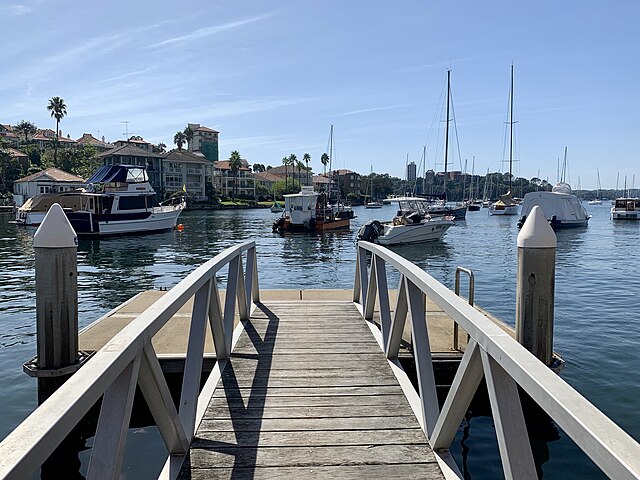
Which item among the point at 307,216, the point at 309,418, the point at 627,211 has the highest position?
the point at 627,211

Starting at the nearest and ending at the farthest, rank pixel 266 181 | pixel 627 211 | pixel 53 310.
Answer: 1. pixel 53 310
2. pixel 627 211
3. pixel 266 181

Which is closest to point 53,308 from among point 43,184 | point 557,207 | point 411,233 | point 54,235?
point 54,235

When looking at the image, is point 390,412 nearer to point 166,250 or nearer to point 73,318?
point 73,318

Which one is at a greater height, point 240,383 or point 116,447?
point 116,447

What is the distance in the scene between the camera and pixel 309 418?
3795 millimetres

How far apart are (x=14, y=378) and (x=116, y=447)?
22.0ft

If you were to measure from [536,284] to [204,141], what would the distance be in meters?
121

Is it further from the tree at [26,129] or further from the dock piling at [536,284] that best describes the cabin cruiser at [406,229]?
the tree at [26,129]

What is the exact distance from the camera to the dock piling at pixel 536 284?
4.97 m

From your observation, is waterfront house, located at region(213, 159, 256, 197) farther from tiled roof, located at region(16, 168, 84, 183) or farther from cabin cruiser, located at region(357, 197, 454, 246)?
cabin cruiser, located at region(357, 197, 454, 246)

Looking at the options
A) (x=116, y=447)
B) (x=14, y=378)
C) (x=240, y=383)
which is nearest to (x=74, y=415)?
(x=116, y=447)

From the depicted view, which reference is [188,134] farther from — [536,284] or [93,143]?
[536,284]

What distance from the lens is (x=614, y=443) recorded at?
140cm

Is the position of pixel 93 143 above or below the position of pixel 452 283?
above
